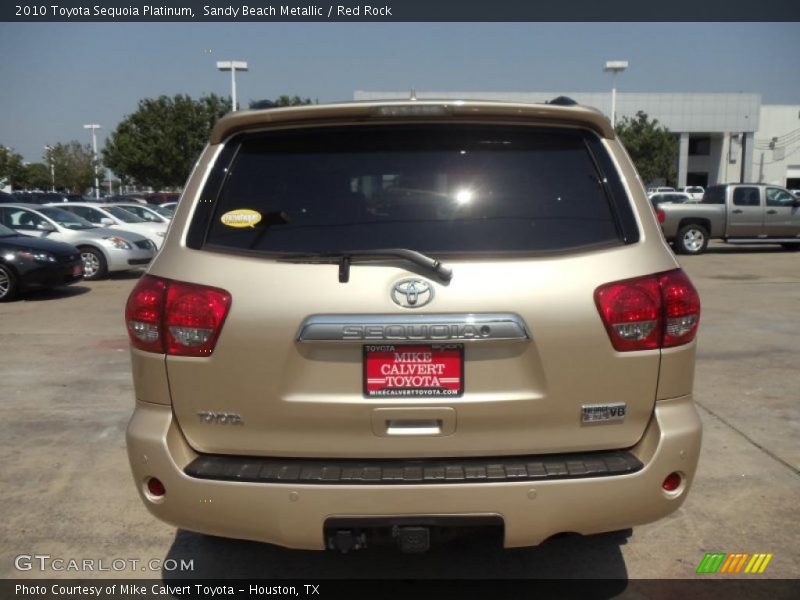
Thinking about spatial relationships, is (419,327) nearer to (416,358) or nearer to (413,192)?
(416,358)

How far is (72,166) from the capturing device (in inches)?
2729

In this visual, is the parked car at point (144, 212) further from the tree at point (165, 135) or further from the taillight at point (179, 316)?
the tree at point (165, 135)

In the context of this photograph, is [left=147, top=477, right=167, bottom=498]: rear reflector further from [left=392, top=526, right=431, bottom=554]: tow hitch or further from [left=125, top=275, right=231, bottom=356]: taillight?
[left=392, top=526, right=431, bottom=554]: tow hitch

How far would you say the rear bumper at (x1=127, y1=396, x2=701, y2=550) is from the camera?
2.37 meters

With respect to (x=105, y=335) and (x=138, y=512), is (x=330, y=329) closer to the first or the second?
(x=138, y=512)

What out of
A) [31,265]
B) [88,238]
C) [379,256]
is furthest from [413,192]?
[88,238]

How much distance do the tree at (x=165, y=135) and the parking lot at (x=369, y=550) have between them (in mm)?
35019

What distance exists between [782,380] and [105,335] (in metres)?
7.55

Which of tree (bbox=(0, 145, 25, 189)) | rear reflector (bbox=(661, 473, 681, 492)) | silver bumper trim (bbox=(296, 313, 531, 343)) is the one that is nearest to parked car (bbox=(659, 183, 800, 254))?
rear reflector (bbox=(661, 473, 681, 492))

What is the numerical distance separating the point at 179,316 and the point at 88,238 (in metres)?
13.2

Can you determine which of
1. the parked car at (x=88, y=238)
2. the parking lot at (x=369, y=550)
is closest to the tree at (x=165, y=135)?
the parked car at (x=88, y=238)

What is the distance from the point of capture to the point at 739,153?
6562 centimetres

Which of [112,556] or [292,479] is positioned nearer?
[292,479]

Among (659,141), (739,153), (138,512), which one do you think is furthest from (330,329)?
(739,153)
